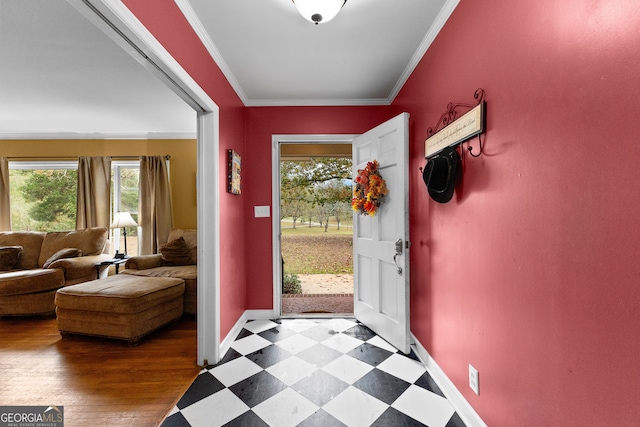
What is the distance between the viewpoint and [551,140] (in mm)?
955

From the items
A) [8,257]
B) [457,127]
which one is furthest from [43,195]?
[457,127]

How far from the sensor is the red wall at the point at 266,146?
299 centimetres

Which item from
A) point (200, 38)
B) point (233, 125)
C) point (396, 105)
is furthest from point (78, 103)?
point (396, 105)

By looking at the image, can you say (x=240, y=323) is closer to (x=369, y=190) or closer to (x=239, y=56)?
(x=369, y=190)

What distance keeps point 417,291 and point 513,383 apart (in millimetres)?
1096

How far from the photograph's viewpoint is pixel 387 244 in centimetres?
240

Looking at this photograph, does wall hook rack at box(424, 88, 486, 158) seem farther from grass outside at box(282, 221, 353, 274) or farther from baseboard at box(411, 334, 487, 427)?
grass outside at box(282, 221, 353, 274)

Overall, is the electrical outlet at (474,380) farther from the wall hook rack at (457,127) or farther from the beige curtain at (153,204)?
the beige curtain at (153,204)

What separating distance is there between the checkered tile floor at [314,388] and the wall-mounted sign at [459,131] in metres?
1.59

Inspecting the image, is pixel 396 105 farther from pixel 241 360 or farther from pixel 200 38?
pixel 241 360

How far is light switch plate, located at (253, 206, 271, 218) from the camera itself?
118 inches

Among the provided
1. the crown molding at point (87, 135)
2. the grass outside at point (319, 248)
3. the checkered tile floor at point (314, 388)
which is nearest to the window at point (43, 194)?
the crown molding at point (87, 135)

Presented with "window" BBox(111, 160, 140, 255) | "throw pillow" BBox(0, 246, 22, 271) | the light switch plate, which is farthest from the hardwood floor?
"window" BBox(111, 160, 140, 255)

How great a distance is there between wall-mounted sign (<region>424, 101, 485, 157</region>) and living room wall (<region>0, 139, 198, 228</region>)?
3.72 metres
